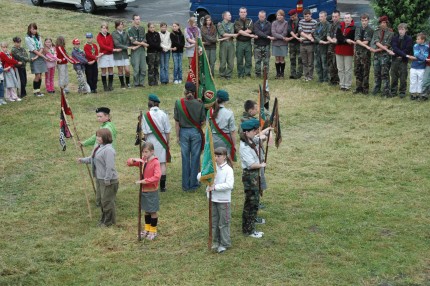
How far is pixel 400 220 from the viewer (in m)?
12.2

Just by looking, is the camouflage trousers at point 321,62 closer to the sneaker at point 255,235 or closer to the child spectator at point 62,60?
the child spectator at point 62,60

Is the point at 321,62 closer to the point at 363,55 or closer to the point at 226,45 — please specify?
the point at 363,55

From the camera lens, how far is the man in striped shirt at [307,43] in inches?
832

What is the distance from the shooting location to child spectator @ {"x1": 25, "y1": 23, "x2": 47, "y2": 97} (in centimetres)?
2023

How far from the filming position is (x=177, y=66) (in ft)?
69.4

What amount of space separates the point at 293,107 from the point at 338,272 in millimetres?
9175

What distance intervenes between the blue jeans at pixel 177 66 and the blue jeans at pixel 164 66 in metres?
0.20

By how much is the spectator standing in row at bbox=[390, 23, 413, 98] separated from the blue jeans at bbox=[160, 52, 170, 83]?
6.12m

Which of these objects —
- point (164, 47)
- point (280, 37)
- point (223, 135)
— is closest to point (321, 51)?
point (280, 37)

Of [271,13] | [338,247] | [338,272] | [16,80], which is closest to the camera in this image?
[338,272]

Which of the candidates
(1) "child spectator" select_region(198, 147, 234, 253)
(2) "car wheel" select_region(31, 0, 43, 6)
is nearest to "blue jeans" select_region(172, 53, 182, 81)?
(1) "child spectator" select_region(198, 147, 234, 253)

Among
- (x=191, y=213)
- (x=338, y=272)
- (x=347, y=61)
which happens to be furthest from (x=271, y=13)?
(x=338, y=272)

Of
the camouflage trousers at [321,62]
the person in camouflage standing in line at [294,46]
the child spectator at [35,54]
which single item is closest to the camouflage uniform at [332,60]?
the camouflage trousers at [321,62]

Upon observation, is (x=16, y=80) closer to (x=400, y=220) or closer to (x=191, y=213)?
(x=191, y=213)
